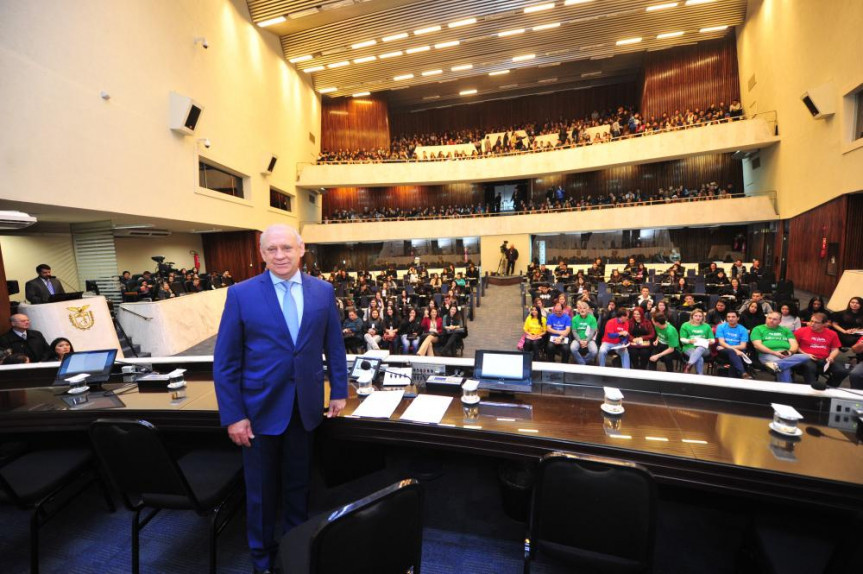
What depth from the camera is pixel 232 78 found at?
11.4 metres

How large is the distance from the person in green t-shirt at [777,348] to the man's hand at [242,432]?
538cm

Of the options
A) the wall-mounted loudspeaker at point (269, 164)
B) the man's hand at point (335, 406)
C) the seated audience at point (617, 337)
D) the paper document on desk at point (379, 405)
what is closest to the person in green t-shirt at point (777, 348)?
the seated audience at point (617, 337)

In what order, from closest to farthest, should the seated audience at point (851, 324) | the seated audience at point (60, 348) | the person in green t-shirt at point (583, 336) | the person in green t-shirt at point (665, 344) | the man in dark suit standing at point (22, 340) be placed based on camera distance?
the seated audience at point (60, 348)
the seated audience at point (851, 324)
the person in green t-shirt at point (665, 344)
the man in dark suit standing at point (22, 340)
the person in green t-shirt at point (583, 336)

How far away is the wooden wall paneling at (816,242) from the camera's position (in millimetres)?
8023

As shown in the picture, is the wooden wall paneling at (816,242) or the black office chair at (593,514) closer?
the black office chair at (593,514)

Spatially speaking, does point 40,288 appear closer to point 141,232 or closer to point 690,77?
A: point 141,232

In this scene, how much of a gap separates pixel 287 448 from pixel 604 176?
1964cm

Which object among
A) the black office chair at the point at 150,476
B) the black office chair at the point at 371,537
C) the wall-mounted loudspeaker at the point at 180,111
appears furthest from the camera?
the wall-mounted loudspeaker at the point at 180,111

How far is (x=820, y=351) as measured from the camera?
14.2 ft

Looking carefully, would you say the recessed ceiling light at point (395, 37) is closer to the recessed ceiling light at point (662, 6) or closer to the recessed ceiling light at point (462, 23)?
the recessed ceiling light at point (462, 23)

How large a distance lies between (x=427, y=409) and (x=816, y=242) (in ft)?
38.6

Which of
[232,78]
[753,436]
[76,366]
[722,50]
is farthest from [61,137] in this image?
[722,50]

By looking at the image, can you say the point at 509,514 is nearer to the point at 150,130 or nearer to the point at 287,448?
the point at 287,448

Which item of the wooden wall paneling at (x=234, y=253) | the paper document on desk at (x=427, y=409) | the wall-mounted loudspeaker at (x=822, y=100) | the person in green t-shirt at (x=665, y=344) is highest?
the wall-mounted loudspeaker at (x=822, y=100)
